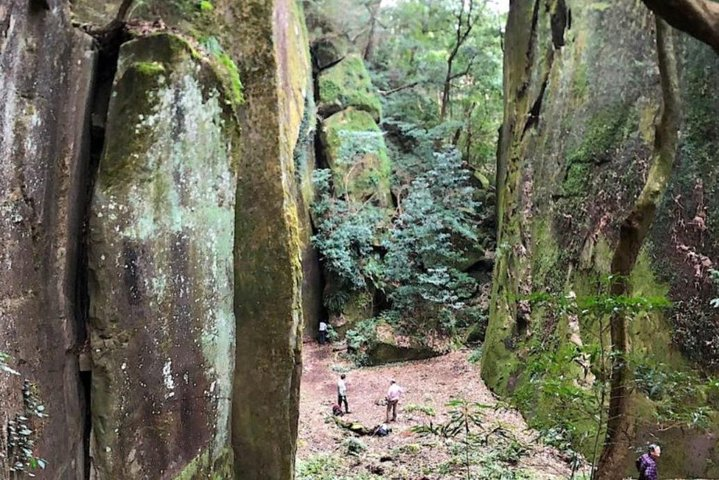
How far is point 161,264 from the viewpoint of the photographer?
4.77m

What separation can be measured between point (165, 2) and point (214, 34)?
545 mm

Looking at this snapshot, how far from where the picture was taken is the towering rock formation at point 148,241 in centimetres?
400

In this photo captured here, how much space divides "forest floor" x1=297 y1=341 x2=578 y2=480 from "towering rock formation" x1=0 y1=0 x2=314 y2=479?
2.68m

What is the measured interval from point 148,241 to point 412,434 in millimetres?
7108

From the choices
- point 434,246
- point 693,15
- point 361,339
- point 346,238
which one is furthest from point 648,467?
point 346,238

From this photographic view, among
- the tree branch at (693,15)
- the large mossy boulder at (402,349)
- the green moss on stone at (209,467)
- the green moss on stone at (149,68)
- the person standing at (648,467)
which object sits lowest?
the large mossy boulder at (402,349)

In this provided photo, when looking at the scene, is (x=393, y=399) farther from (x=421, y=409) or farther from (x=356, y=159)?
(x=356, y=159)

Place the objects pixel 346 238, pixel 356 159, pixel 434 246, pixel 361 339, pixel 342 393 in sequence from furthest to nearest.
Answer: pixel 356 159 < pixel 346 238 < pixel 434 246 < pixel 361 339 < pixel 342 393

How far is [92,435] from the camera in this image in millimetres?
4449

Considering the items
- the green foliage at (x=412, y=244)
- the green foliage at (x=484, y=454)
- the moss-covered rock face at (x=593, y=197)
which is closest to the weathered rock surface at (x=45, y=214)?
the moss-covered rock face at (x=593, y=197)

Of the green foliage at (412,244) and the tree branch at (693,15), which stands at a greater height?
the tree branch at (693,15)

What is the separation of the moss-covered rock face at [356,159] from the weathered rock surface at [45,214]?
50.4 ft

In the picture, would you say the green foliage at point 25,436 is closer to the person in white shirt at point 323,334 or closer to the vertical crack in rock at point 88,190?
the vertical crack in rock at point 88,190

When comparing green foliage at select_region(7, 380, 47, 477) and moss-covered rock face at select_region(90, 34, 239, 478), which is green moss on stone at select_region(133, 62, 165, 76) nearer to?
moss-covered rock face at select_region(90, 34, 239, 478)
